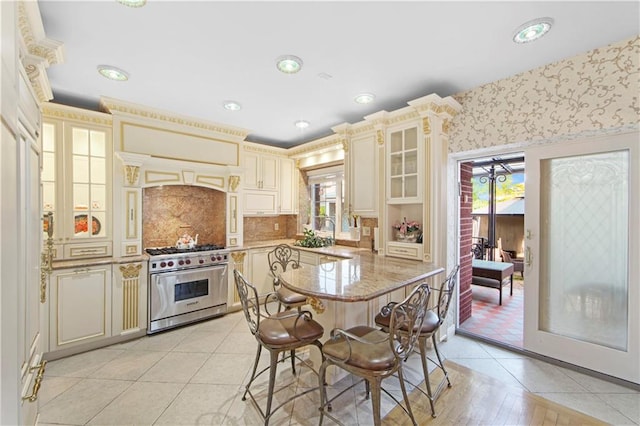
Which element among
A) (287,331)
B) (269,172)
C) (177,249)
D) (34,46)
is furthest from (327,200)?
(34,46)

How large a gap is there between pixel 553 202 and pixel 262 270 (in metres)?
3.70

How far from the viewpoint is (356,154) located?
3.67m

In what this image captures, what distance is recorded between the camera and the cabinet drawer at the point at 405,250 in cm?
299

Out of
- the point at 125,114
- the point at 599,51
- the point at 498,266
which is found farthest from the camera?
the point at 498,266

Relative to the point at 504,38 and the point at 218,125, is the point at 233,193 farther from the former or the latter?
the point at 504,38

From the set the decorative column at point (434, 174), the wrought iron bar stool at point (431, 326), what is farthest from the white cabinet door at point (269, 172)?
the wrought iron bar stool at point (431, 326)

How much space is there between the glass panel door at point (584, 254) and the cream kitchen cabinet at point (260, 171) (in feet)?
11.5

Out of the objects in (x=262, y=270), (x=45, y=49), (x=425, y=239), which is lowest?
(x=262, y=270)

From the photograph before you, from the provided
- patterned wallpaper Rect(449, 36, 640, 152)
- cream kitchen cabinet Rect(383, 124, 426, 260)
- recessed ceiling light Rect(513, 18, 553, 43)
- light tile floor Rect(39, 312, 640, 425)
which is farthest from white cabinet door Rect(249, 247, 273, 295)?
recessed ceiling light Rect(513, 18, 553, 43)

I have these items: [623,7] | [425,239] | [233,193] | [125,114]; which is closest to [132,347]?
[233,193]

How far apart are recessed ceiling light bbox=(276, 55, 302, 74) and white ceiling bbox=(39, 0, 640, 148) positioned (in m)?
0.05

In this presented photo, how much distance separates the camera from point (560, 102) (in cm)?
234

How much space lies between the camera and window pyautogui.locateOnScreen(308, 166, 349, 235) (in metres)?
4.42

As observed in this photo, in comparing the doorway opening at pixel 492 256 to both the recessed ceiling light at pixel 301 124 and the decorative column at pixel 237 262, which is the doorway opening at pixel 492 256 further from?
the decorative column at pixel 237 262
